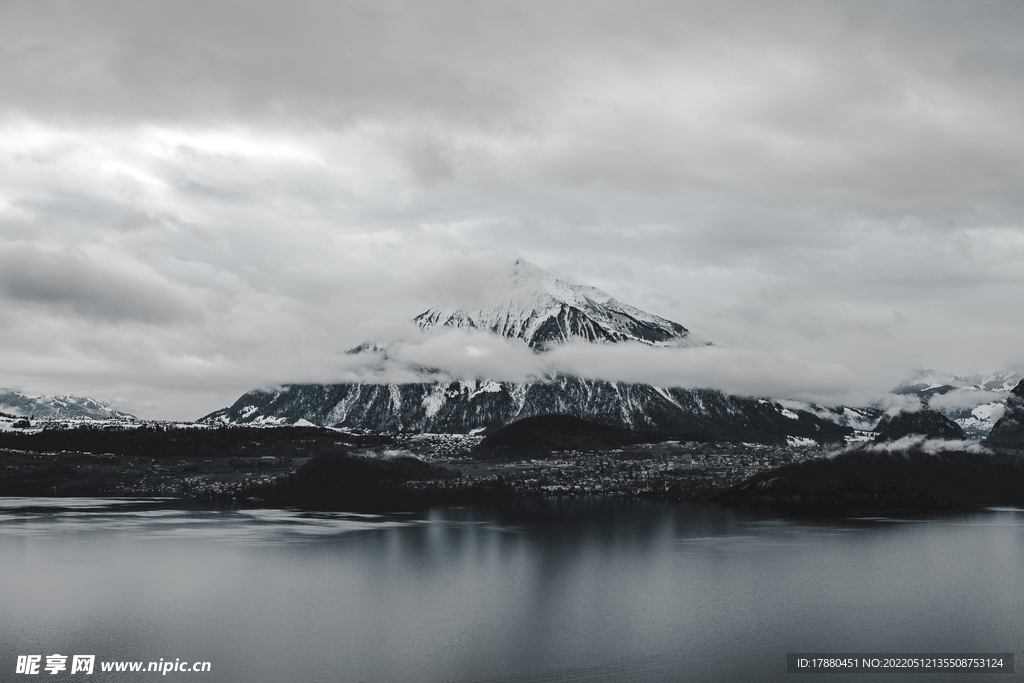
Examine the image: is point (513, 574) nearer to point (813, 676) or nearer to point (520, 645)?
point (520, 645)

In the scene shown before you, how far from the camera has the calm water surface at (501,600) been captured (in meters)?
68.1

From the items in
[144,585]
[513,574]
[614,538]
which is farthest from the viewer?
[614,538]

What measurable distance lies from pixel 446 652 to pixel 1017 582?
7874 centimetres

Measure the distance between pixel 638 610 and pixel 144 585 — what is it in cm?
5965

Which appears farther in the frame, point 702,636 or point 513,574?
point 513,574

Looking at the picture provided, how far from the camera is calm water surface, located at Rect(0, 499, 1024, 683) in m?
68.1

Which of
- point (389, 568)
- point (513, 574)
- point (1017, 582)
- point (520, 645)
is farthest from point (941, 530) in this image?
point (520, 645)

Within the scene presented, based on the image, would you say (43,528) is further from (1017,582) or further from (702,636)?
(1017,582)

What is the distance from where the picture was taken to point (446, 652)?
229 feet

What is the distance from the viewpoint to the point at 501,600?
93.1 meters

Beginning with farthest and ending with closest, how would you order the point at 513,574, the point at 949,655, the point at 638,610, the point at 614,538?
the point at 614,538 → the point at 513,574 → the point at 638,610 → the point at 949,655

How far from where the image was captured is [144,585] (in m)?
101

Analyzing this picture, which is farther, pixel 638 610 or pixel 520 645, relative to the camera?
pixel 638 610

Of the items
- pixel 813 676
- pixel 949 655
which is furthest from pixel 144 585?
pixel 949 655
